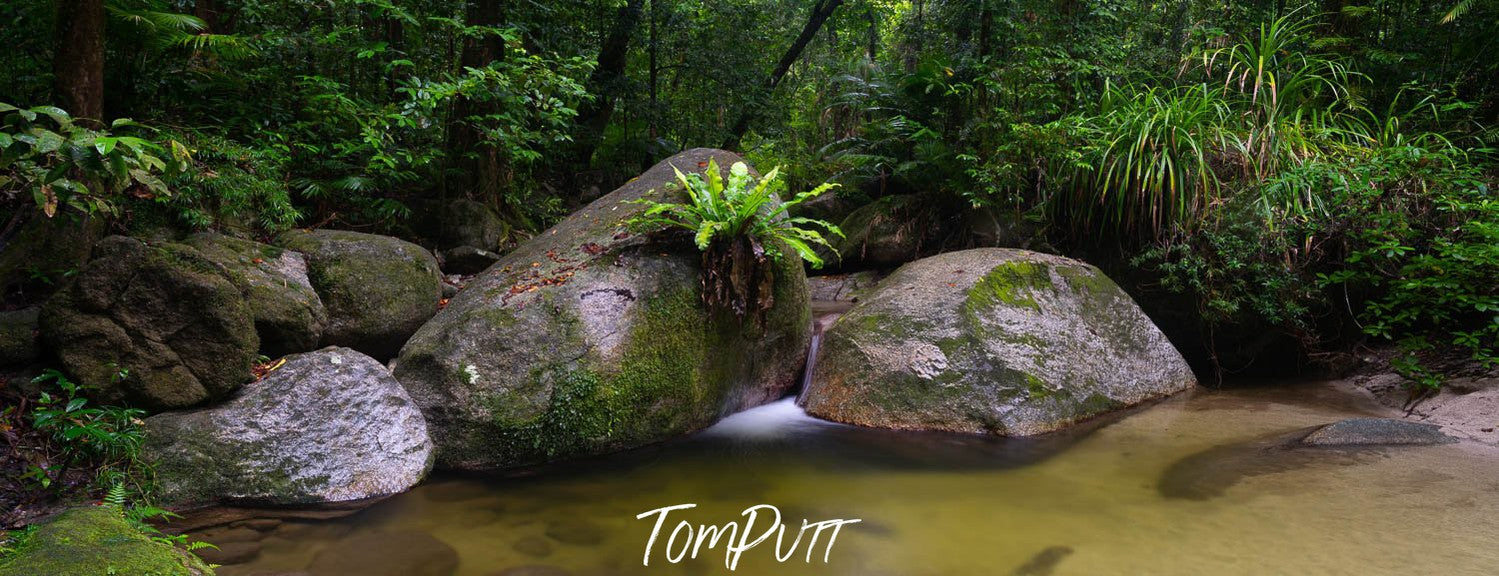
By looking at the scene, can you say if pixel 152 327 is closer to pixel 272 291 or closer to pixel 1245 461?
pixel 272 291

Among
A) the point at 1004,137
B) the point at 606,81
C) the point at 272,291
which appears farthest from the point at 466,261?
the point at 1004,137

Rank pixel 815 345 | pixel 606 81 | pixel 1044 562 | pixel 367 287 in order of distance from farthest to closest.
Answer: pixel 606 81 → pixel 815 345 → pixel 367 287 → pixel 1044 562

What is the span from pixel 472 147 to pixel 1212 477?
21.3 feet

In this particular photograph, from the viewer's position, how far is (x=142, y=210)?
14.6ft

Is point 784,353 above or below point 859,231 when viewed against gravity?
below

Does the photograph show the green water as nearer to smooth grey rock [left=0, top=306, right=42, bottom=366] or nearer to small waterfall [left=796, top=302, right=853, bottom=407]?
small waterfall [left=796, top=302, right=853, bottom=407]

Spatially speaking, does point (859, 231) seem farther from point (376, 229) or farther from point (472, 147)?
point (376, 229)

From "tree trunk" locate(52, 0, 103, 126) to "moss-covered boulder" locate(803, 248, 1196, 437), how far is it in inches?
188

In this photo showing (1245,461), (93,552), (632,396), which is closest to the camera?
(93,552)

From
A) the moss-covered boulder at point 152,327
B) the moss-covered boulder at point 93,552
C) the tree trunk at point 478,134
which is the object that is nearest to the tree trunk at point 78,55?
the moss-covered boulder at point 152,327

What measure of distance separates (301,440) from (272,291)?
3.44ft

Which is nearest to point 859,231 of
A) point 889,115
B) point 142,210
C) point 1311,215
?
point 889,115

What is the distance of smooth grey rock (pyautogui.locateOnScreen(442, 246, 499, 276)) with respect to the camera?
6.66m

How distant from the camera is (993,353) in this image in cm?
513
